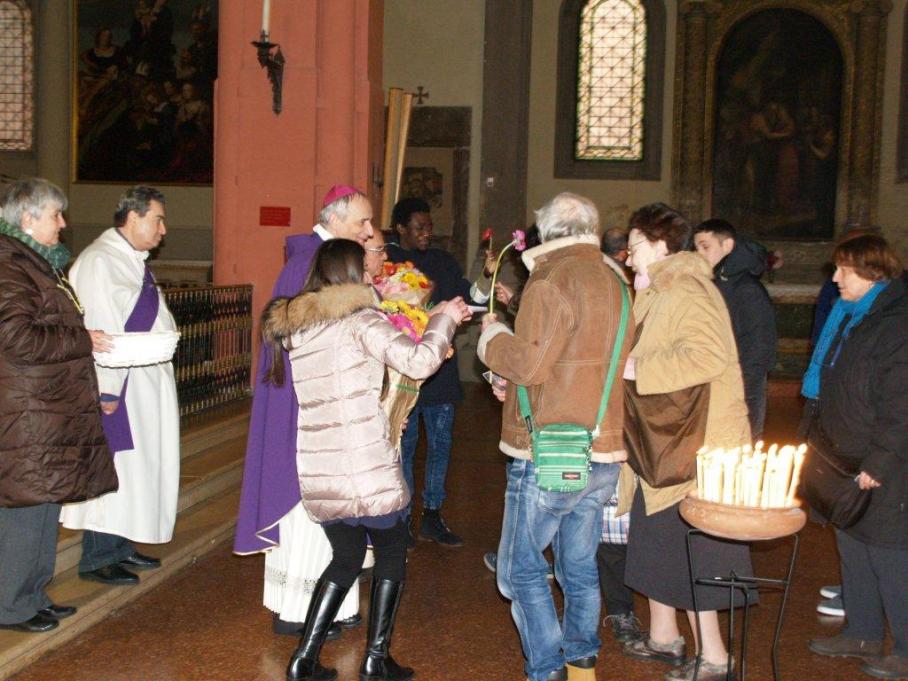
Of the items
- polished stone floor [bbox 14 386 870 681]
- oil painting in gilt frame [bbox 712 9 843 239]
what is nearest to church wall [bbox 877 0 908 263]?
oil painting in gilt frame [bbox 712 9 843 239]

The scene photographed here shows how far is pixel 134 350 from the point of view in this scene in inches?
168

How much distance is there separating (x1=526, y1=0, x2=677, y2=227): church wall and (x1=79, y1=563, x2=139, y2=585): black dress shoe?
12188 mm

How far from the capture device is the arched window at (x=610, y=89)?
1656 centimetres

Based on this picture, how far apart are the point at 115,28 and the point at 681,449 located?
1472 cm

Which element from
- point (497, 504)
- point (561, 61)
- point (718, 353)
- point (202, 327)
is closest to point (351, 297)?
point (718, 353)

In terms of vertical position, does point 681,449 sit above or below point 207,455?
above

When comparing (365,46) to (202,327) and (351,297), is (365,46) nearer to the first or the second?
(202,327)

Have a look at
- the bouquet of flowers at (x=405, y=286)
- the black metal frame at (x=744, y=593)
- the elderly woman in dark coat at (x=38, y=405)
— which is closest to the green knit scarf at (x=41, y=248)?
the elderly woman in dark coat at (x=38, y=405)

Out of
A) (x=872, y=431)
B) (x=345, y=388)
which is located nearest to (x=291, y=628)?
(x=345, y=388)

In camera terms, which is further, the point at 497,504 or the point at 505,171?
the point at 505,171

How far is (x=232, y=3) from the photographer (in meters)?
8.70

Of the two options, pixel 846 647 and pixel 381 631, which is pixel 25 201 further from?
pixel 846 647

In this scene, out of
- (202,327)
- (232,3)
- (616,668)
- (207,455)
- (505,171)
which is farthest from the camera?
(505,171)

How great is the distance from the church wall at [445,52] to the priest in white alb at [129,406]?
1011cm
